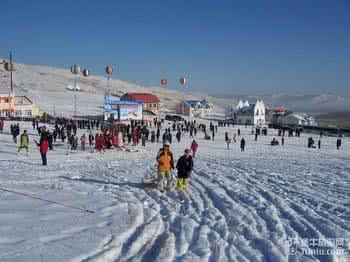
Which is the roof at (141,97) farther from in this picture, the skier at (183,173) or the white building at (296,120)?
the skier at (183,173)

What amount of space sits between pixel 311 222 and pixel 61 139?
28212mm

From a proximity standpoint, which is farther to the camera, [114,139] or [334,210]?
[114,139]

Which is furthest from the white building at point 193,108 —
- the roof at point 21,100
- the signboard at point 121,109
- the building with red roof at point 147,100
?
the roof at point 21,100

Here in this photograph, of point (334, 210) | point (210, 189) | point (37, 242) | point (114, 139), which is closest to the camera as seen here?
point (37, 242)

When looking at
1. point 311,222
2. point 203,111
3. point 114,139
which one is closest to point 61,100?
point 203,111

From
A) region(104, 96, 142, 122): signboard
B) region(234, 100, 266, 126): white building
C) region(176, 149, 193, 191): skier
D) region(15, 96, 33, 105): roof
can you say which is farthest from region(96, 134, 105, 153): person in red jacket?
region(234, 100, 266, 126): white building

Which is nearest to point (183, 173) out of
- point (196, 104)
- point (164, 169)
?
point (164, 169)

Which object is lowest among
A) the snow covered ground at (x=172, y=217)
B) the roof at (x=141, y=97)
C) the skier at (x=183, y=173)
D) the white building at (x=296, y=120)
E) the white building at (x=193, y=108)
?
the snow covered ground at (x=172, y=217)

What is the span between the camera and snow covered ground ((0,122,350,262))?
24.3 ft

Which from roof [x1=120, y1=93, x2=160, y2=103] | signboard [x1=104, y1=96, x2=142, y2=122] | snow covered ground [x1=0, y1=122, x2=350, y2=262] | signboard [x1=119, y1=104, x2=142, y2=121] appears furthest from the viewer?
roof [x1=120, y1=93, x2=160, y2=103]

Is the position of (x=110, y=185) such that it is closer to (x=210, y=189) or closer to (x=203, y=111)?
(x=210, y=189)

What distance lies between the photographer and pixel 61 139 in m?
35.1

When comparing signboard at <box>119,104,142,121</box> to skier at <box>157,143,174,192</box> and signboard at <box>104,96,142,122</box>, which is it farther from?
skier at <box>157,143,174,192</box>

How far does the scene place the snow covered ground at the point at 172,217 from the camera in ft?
24.3
